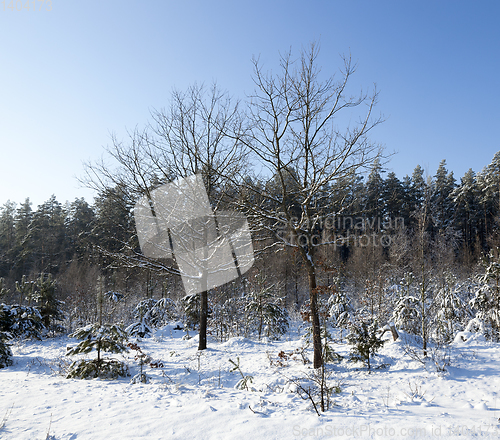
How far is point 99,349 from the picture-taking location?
6.14 meters

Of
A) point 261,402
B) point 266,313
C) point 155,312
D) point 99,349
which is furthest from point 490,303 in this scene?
point 155,312

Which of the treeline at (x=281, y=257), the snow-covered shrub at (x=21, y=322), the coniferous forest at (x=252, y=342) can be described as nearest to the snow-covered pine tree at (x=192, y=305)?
the coniferous forest at (x=252, y=342)

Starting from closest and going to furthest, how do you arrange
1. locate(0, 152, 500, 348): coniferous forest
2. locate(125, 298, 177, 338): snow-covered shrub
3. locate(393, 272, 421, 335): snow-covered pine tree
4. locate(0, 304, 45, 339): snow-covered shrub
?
locate(0, 152, 500, 348): coniferous forest, locate(393, 272, 421, 335): snow-covered pine tree, locate(0, 304, 45, 339): snow-covered shrub, locate(125, 298, 177, 338): snow-covered shrub

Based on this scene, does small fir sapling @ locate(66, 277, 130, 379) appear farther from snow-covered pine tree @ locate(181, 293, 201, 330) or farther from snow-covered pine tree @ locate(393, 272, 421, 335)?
snow-covered pine tree @ locate(393, 272, 421, 335)

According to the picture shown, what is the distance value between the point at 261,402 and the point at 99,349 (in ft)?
→ 12.8

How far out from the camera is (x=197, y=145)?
28.1 ft

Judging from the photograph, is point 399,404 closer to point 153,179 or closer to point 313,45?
point 313,45

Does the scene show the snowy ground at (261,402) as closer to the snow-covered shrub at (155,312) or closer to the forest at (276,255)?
the forest at (276,255)

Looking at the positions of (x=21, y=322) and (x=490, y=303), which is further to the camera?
(x=21, y=322)

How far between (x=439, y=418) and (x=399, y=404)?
693mm

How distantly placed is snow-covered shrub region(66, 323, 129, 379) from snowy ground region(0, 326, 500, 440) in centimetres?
37

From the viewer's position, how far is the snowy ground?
3172 mm

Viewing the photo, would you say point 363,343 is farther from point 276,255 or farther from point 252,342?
point 276,255

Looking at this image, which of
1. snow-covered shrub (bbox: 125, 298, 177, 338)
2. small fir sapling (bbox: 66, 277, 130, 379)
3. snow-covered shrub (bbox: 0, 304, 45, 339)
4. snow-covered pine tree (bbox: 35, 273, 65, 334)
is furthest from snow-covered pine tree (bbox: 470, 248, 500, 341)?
snow-covered pine tree (bbox: 35, 273, 65, 334)
